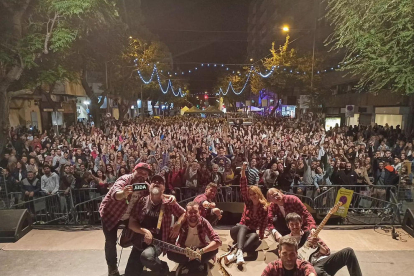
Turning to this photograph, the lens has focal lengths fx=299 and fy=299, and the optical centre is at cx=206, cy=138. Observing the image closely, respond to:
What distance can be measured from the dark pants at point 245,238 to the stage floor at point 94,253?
25 cm

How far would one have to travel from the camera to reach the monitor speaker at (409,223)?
6375 mm

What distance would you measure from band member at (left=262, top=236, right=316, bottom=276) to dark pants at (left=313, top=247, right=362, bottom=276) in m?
0.92

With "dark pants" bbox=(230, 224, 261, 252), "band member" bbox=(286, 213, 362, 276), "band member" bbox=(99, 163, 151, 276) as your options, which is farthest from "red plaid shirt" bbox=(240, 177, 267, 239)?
"band member" bbox=(99, 163, 151, 276)

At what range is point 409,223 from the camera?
6.58m

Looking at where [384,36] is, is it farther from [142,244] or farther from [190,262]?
[142,244]

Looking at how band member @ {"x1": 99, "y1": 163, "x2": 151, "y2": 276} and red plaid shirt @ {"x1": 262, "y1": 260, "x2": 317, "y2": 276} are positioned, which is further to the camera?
band member @ {"x1": 99, "y1": 163, "x2": 151, "y2": 276}

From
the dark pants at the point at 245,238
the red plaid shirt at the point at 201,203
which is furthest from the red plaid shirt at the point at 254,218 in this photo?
the red plaid shirt at the point at 201,203

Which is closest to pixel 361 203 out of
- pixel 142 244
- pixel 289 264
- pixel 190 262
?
pixel 190 262

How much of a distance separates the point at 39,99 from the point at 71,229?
22.1 m

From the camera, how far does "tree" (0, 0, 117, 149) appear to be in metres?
12.5

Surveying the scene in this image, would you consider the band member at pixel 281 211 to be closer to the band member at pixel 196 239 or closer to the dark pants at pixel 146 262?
the band member at pixel 196 239

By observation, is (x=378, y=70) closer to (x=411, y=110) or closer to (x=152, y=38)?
(x=411, y=110)

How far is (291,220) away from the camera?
14.2 ft

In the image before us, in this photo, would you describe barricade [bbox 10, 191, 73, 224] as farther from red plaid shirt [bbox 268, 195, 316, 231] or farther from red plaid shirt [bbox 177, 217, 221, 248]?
red plaid shirt [bbox 268, 195, 316, 231]
